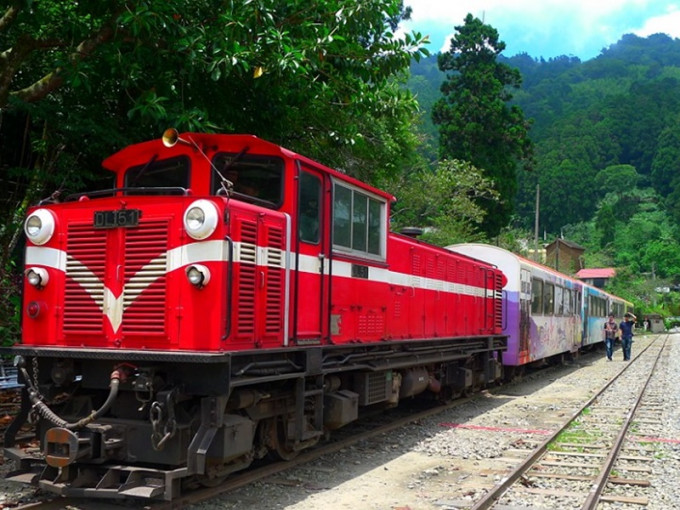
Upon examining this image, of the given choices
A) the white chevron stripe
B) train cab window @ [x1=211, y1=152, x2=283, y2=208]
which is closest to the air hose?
the white chevron stripe

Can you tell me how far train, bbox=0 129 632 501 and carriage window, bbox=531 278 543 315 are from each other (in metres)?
10.3

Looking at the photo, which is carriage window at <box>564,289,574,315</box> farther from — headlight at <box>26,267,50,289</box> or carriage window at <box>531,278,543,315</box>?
headlight at <box>26,267,50,289</box>

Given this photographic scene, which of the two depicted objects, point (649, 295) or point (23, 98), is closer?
point (23, 98)

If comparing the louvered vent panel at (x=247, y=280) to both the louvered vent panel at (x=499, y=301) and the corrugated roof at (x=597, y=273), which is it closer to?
the louvered vent panel at (x=499, y=301)

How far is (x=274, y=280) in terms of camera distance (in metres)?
6.27

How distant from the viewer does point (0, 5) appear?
317 inches

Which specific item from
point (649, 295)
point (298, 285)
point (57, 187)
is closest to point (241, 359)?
A: point (298, 285)

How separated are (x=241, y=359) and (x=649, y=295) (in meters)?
95.2

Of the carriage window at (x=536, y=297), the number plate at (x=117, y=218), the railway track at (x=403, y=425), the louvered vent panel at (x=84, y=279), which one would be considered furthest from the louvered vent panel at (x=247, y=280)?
the carriage window at (x=536, y=297)

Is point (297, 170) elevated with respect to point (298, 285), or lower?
elevated

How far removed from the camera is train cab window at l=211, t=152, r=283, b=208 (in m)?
6.52

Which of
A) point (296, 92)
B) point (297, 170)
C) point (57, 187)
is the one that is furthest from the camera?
point (57, 187)

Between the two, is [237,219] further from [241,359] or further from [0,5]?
[0,5]

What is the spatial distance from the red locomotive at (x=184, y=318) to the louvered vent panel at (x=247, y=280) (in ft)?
0.06
